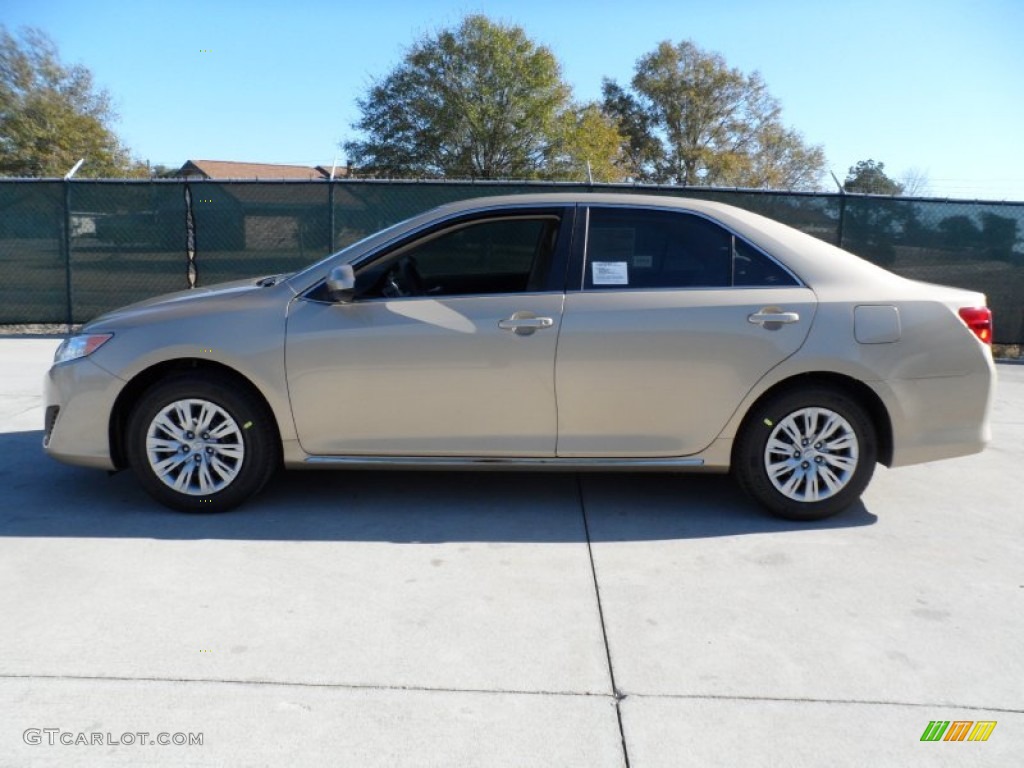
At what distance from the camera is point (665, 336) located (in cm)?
444

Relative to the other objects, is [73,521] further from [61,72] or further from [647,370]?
[61,72]

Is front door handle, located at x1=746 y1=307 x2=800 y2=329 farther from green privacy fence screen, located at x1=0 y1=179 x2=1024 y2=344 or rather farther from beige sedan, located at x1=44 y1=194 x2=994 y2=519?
green privacy fence screen, located at x1=0 y1=179 x2=1024 y2=344

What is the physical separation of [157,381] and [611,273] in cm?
243

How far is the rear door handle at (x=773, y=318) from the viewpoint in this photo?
443 centimetres

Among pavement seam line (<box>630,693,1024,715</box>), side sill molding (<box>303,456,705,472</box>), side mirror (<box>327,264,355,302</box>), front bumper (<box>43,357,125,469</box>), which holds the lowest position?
pavement seam line (<box>630,693,1024,715</box>)

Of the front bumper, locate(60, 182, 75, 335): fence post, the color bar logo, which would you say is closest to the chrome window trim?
the color bar logo

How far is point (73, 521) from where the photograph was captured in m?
4.50

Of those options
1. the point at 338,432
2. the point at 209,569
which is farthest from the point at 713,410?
the point at 209,569

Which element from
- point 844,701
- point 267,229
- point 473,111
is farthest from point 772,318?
point 473,111

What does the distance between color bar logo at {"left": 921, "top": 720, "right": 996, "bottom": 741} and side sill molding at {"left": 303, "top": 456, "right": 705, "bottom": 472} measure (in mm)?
1925

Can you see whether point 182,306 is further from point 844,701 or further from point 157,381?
point 844,701

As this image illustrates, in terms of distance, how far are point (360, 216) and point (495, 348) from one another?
6274 millimetres

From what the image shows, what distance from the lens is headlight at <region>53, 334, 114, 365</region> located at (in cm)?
454

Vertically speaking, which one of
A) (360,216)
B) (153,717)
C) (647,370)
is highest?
(360,216)
